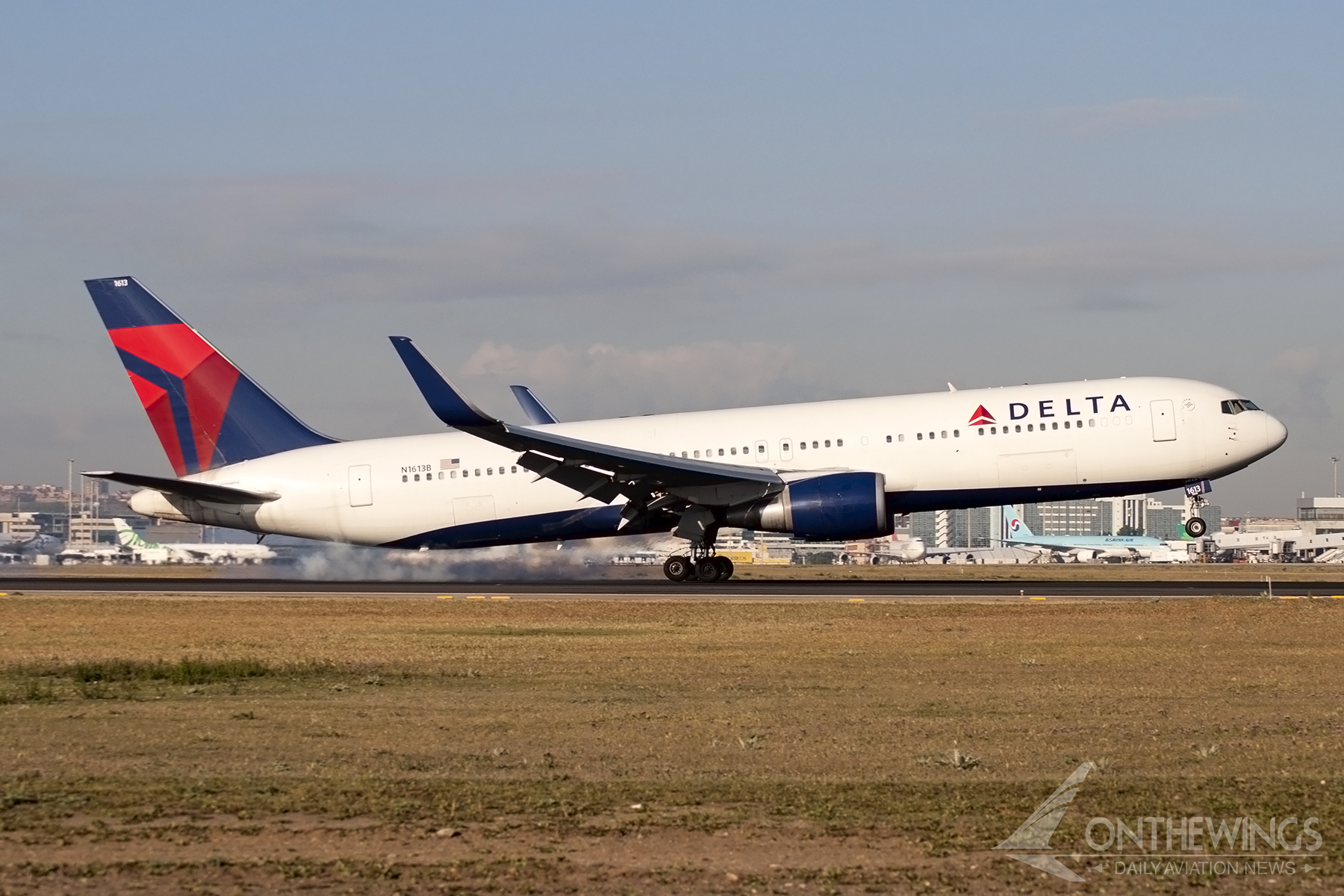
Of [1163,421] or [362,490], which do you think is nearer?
[1163,421]

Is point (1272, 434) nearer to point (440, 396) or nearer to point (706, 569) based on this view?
point (706, 569)

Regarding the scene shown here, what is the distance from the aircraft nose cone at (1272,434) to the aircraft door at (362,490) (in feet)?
75.8

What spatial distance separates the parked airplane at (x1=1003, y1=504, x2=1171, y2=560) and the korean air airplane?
82.8 meters

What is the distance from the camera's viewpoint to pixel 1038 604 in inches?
1225

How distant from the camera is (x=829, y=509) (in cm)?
3512

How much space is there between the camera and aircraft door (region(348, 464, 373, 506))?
39.8 meters

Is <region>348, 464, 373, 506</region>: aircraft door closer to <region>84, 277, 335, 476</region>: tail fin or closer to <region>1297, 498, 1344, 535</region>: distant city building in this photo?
<region>84, 277, 335, 476</region>: tail fin

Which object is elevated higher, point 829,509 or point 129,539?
point 129,539

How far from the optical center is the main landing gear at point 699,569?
38469 millimetres

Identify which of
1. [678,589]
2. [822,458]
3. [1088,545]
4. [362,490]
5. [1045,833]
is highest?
[822,458]

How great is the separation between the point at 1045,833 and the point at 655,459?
2680 centimetres

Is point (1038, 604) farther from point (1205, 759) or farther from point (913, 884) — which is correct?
point (913, 884)

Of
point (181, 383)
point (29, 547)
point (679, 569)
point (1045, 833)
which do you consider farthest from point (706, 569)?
point (29, 547)

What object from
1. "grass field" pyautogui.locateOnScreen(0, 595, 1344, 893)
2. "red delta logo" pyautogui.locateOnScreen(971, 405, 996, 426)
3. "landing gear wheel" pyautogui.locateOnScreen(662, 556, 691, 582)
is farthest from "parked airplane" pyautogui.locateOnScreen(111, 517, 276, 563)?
"grass field" pyautogui.locateOnScreen(0, 595, 1344, 893)
